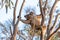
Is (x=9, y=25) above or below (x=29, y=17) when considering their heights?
below

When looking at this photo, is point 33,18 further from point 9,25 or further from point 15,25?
point 9,25

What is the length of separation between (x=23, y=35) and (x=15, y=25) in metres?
1.68

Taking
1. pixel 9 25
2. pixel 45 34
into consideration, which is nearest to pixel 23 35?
pixel 9 25

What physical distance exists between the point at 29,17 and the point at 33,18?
0.12 meters

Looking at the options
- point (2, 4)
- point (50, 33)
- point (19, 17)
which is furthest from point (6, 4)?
point (50, 33)

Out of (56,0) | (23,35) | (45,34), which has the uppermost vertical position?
(56,0)

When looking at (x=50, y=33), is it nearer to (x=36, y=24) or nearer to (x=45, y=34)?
(x=45, y=34)

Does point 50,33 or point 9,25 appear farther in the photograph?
point 9,25

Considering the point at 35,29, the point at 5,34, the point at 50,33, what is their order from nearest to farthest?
the point at 50,33
the point at 35,29
the point at 5,34

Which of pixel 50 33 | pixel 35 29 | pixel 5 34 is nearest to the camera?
pixel 50 33

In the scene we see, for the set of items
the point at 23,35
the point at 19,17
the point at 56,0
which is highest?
the point at 56,0

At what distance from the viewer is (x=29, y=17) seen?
6355mm

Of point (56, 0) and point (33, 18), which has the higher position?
point (56, 0)

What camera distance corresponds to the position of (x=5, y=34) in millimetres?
7305
